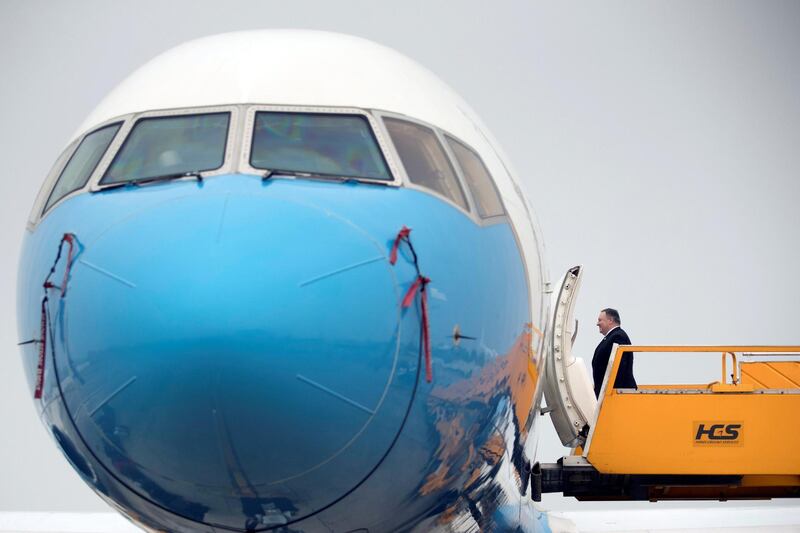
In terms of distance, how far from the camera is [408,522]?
7270mm

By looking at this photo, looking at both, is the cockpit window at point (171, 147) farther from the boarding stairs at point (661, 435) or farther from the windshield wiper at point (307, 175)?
the boarding stairs at point (661, 435)

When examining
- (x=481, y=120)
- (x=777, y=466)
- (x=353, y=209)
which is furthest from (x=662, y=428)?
(x=353, y=209)

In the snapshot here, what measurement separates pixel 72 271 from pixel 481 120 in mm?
3524

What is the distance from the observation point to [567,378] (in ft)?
37.7

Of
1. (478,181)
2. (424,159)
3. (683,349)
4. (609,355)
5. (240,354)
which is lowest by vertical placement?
(609,355)

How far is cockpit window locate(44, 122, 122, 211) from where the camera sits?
298 inches

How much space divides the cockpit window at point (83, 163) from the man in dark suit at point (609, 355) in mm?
5783

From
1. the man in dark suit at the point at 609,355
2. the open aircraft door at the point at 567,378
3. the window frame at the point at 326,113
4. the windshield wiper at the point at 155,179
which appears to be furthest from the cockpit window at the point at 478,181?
the man in dark suit at the point at 609,355

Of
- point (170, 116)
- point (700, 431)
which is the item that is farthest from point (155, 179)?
point (700, 431)

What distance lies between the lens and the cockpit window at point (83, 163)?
7578 mm

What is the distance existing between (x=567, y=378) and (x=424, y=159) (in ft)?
14.9

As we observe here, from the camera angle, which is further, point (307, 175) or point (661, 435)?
point (661, 435)

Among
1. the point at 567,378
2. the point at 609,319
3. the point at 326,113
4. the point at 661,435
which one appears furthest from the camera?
the point at 609,319

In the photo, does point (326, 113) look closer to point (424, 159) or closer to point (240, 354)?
point (424, 159)
